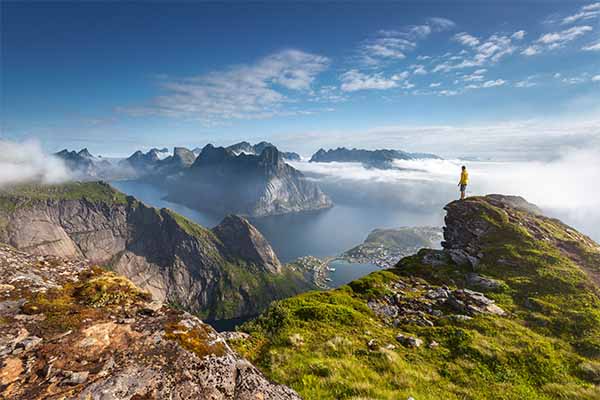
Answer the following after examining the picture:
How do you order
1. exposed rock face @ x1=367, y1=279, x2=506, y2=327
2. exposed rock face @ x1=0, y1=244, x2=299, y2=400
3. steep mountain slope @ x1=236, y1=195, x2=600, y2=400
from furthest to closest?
1. exposed rock face @ x1=367, y1=279, x2=506, y2=327
2. steep mountain slope @ x1=236, y1=195, x2=600, y2=400
3. exposed rock face @ x1=0, y1=244, x2=299, y2=400

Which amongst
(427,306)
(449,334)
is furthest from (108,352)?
(427,306)

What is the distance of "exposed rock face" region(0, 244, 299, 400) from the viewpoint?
19.5 ft

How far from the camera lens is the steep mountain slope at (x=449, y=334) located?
35.6ft

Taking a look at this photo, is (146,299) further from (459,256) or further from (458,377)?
(459,256)

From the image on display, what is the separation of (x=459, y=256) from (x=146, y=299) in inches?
1499

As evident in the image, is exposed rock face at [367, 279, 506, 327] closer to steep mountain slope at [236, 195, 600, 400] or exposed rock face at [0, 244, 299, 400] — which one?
steep mountain slope at [236, 195, 600, 400]

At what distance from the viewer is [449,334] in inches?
640

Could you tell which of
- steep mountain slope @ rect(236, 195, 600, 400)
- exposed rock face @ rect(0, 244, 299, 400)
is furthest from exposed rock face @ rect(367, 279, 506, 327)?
exposed rock face @ rect(0, 244, 299, 400)

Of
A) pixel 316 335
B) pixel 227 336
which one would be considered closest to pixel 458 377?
pixel 316 335

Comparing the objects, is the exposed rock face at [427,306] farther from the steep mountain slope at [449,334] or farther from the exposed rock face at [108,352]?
the exposed rock face at [108,352]

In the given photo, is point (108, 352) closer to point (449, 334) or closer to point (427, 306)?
point (449, 334)

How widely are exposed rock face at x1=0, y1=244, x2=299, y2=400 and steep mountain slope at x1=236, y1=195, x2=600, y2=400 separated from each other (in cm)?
345

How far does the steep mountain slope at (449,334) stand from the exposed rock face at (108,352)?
3450mm

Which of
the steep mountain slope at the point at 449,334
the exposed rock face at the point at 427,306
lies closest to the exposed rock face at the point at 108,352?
the steep mountain slope at the point at 449,334
